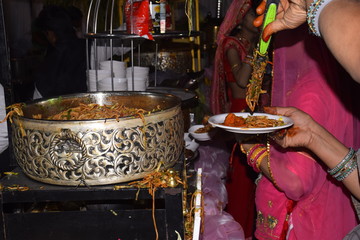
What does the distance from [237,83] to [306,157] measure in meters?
1.63

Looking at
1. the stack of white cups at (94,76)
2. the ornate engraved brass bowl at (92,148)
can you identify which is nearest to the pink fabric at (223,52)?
the stack of white cups at (94,76)

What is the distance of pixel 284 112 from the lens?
139cm

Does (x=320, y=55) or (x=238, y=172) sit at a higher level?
(x=320, y=55)

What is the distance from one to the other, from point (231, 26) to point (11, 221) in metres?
2.46

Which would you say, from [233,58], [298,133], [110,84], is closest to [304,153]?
[298,133]

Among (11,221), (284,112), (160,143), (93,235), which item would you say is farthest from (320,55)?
(11,221)

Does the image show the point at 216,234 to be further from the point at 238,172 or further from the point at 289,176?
the point at 238,172

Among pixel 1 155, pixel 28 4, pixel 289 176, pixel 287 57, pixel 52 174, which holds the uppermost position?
pixel 28 4

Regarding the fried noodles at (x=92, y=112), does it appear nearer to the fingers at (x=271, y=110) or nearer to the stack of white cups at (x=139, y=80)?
the fingers at (x=271, y=110)

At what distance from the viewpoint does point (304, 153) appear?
145 cm

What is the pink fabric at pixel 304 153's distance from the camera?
1.40m

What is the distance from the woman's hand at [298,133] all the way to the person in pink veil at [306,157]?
0.09 meters

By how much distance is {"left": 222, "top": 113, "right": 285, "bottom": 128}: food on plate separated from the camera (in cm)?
127

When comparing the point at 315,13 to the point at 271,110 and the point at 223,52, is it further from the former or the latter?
the point at 223,52
